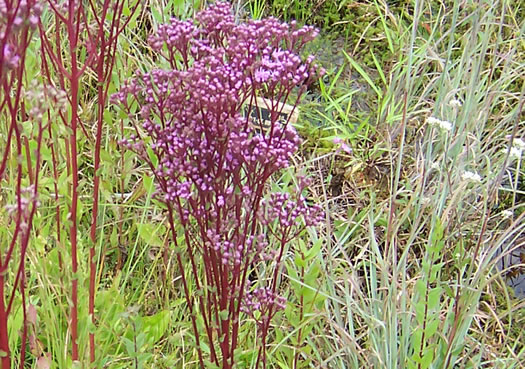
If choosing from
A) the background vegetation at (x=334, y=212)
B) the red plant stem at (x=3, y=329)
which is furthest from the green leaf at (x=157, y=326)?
the red plant stem at (x=3, y=329)

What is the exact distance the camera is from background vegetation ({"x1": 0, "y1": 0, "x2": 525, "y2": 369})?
64.0 inches

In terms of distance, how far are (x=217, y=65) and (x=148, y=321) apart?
821 millimetres

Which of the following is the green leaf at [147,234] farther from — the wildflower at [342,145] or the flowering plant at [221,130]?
the wildflower at [342,145]

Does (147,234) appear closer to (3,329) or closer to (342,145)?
(3,329)

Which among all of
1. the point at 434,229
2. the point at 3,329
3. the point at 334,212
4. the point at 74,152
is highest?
the point at 74,152

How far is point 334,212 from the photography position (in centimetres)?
247

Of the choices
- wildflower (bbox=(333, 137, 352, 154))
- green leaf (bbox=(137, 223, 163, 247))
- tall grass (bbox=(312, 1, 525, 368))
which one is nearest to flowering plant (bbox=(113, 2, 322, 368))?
green leaf (bbox=(137, 223, 163, 247))

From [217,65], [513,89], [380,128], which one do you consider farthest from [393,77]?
[217,65]

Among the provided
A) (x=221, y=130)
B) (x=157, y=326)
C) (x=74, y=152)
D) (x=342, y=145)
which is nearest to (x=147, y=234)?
(x=157, y=326)

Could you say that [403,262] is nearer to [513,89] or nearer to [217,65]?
[217,65]

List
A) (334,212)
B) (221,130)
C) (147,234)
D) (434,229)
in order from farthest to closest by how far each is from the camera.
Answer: (334,212) < (434,229) < (147,234) < (221,130)

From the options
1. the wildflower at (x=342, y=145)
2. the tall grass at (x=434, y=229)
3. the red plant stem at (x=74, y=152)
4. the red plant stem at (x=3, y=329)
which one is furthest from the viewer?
the wildflower at (x=342, y=145)

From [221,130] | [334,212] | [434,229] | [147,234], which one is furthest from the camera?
[334,212]

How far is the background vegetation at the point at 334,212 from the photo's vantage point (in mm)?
1625
